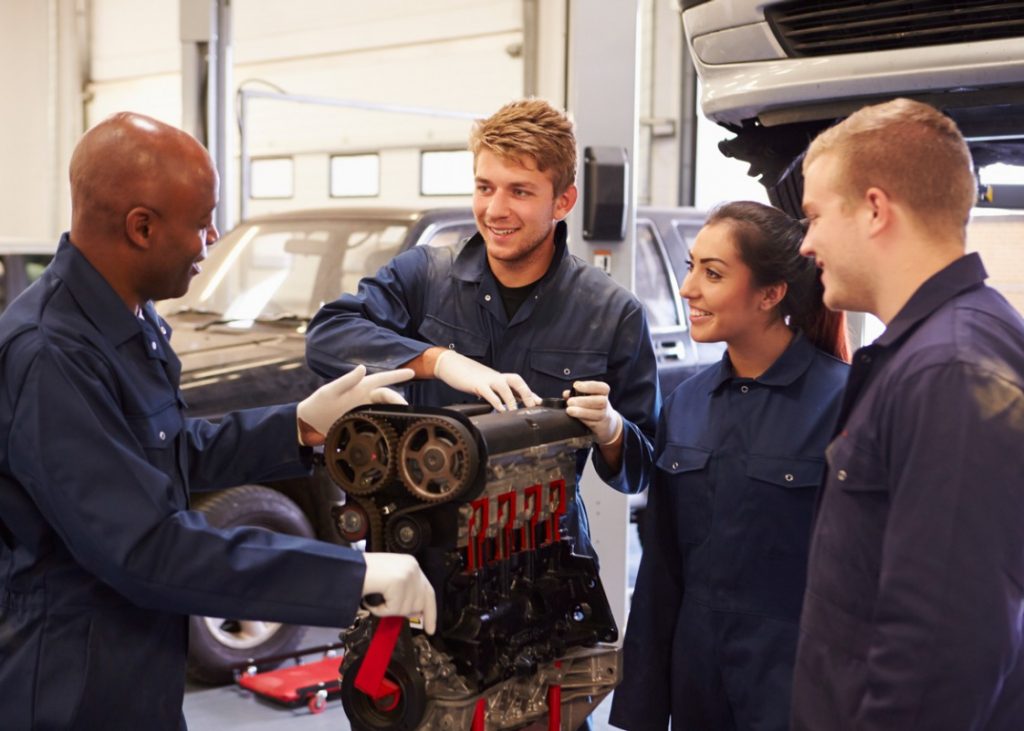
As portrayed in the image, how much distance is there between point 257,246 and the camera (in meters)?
6.39

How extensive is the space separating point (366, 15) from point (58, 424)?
40.5ft

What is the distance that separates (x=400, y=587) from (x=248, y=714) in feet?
10.4

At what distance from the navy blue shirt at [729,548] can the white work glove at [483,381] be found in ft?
1.31

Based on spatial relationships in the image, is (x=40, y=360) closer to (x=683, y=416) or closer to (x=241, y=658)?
(x=683, y=416)

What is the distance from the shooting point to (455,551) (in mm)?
1970

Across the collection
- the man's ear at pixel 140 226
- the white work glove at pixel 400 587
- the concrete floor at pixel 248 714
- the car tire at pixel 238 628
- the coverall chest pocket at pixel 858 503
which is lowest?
the concrete floor at pixel 248 714

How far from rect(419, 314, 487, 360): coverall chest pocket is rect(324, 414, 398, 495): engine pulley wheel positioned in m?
0.83

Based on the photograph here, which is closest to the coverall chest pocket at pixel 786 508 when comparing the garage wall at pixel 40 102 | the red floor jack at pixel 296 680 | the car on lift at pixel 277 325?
the red floor jack at pixel 296 680

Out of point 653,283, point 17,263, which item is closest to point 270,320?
point 653,283

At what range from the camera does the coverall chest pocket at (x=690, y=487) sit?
8.17 ft

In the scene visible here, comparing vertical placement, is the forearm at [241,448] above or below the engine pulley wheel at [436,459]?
below

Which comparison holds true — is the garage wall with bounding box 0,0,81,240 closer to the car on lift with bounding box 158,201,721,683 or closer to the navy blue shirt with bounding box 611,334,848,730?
the car on lift with bounding box 158,201,721,683

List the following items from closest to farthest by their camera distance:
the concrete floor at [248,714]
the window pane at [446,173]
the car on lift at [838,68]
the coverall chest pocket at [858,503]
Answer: the coverall chest pocket at [858,503], the car on lift at [838,68], the concrete floor at [248,714], the window pane at [446,173]

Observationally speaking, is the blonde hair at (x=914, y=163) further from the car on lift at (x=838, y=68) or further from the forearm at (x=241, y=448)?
the forearm at (x=241, y=448)
